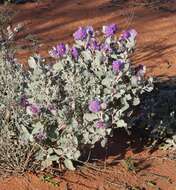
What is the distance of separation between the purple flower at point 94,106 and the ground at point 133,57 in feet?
2.32

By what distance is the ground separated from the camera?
4613 millimetres

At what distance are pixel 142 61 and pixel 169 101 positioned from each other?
2.34 meters

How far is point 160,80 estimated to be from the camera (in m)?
6.68

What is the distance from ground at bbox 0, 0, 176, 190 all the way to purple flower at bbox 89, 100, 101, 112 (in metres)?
0.71

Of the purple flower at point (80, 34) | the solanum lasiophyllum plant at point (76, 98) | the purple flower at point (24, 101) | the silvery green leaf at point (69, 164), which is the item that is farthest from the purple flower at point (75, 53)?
the silvery green leaf at point (69, 164)

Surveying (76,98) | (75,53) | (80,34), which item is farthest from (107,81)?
(80,34)

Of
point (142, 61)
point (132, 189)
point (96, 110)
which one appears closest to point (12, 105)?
point (96, 110)

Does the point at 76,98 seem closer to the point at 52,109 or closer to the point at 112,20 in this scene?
the point at 52,109

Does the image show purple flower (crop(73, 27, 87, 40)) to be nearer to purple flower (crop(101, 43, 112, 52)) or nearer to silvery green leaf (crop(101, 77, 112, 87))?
purple flower (crop(101, 43, 112, 52))

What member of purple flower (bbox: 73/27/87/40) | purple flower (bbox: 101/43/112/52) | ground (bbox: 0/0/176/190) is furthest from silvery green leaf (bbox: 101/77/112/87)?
ground (bbox: 0/0/176/190)

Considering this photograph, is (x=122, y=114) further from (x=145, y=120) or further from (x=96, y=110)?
(x=145, y=120)

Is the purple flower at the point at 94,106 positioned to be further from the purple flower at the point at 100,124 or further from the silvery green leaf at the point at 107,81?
the silvery green leaf at the point at 107,81

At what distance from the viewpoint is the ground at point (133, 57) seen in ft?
15.1

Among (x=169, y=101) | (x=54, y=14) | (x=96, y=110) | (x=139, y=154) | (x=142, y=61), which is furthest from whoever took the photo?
(x=54, y=14)
